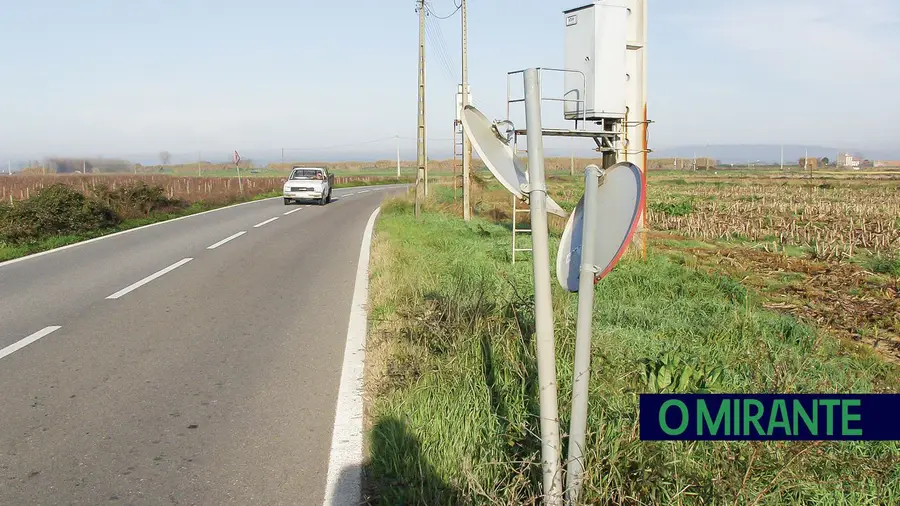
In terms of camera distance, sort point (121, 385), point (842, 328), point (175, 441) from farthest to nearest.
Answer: point (842, 328) < point (121, 385) < point (175, 441)

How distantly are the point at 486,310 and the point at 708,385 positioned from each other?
7.13 feet

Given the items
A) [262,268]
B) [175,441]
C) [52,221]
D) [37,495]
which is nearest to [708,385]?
[175,441]

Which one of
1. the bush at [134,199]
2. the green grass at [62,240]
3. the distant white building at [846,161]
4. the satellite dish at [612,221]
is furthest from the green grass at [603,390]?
the distant white building at [846,161]

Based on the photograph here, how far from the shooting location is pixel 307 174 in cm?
3366

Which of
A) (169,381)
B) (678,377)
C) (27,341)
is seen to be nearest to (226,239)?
(27,341)

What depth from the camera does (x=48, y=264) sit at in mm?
12727

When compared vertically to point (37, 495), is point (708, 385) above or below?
above

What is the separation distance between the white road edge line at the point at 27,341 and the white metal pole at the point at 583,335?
5.78 m

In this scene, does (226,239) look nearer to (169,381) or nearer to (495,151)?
(169,381)

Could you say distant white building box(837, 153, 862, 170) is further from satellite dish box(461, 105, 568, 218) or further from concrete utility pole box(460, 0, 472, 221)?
satellite dish box(461, 105, 568, 218)

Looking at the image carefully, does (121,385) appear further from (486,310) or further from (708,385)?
(708,385)

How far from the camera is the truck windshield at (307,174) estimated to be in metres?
33.1

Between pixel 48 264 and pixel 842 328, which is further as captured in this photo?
pixel 48 264

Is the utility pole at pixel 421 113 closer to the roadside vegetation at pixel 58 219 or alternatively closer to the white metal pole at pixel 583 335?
the roadside vegetation at pixel 58 219
